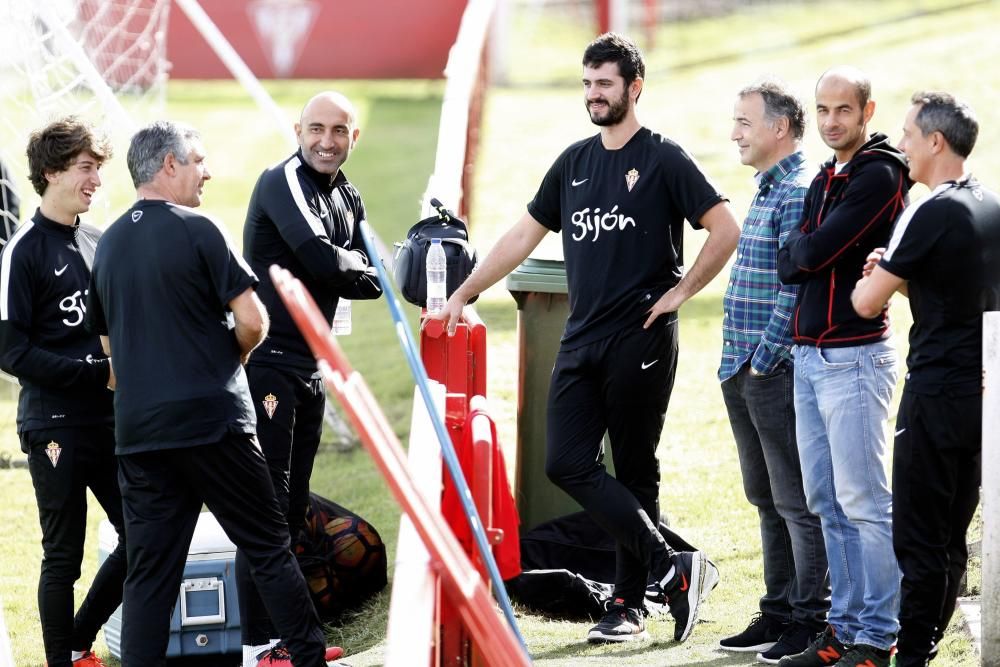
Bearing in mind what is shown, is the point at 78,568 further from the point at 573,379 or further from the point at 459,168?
the point at 459,168

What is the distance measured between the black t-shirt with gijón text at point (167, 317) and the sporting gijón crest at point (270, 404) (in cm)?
63

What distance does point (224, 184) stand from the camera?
15812 millimetres

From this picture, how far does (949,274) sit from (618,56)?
1.57 meters

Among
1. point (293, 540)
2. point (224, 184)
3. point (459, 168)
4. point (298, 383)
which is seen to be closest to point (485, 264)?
point (298, 383)

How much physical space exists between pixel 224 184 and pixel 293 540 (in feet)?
35.7

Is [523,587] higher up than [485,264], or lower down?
lower down

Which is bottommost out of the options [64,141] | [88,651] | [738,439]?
[88,651]

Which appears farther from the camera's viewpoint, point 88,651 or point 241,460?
point 88,651

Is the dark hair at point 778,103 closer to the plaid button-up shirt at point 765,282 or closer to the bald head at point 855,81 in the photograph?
the plaid button-up shirt at point 765,282

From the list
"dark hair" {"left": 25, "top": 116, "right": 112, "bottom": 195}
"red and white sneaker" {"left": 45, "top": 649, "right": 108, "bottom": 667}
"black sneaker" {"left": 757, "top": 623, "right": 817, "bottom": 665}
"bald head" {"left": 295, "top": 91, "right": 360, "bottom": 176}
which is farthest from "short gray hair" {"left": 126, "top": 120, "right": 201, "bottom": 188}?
"black sneaker" {"left": 757, "top": 623, "right": 817, "bottom": 665}

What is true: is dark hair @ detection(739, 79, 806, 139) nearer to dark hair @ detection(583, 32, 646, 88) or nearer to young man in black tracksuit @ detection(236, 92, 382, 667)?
dark hair @ detection(583, 32, 646, 88)

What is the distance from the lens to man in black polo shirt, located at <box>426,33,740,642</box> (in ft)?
17.4

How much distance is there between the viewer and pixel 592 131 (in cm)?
1588

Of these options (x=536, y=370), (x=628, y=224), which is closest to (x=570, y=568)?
(x=536, y=370)
